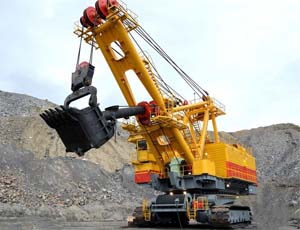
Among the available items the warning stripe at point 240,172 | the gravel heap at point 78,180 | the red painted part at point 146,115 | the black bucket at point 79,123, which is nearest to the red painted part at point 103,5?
the red painted part at point 146,115

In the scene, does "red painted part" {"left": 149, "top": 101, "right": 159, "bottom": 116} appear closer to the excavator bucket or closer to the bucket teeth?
the excavator bucket

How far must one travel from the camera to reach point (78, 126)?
9.45 m

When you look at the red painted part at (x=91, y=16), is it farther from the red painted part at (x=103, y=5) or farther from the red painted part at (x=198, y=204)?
the red painted part at (x=198, y=204)

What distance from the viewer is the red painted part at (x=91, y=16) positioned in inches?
536

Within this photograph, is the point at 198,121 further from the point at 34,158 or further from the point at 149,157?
the point at 34,158

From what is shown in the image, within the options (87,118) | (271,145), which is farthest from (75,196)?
(271,145)

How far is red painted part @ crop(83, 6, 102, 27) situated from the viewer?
44.7 feet

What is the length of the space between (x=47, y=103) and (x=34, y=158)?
18057 mm

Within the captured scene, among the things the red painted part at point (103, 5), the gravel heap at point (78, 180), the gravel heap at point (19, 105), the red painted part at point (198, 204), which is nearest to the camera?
the red painted part at point (103, 5)

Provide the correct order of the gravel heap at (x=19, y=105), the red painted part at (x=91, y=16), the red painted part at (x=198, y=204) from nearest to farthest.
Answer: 1. the red painted part at (x=91, y=16)
2. the red painted part at (x=198, y=204)
3. the gravel heap at (x=19, y=105)

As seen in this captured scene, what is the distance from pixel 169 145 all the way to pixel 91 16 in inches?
245

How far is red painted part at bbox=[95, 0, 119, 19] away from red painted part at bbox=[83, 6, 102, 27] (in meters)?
0.22

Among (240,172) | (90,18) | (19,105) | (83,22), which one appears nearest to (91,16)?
(90,18)

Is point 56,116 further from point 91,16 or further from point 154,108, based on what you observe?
point 154,108
